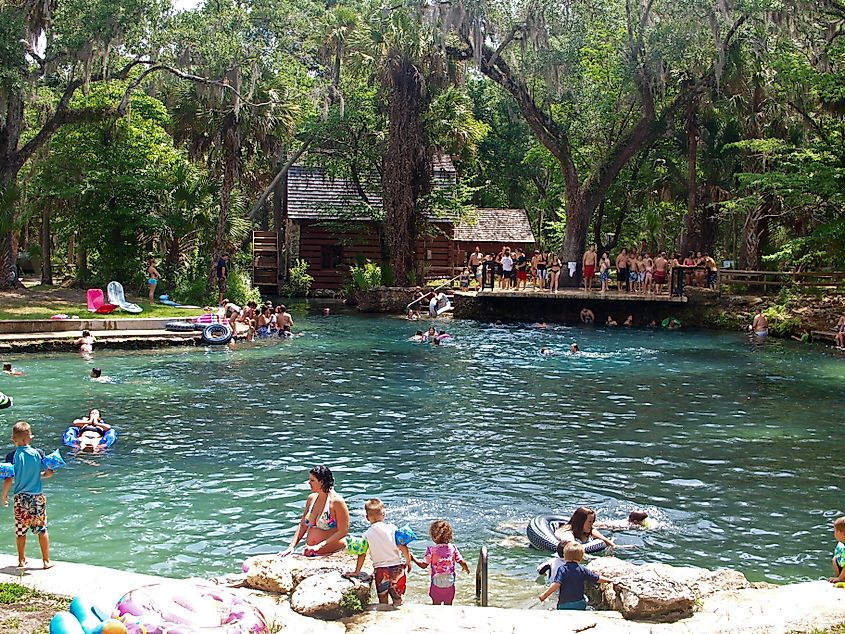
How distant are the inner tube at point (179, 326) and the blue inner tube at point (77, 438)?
13.1 metres

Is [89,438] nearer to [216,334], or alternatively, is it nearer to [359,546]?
[359,546]

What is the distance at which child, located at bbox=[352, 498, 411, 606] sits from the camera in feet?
28.1

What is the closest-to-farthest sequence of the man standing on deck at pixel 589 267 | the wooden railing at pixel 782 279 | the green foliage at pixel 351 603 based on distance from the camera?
the green foliage at pixel 351 603
the wooden railing at pixel 782 279
the man standing on deck at pixel 589 267

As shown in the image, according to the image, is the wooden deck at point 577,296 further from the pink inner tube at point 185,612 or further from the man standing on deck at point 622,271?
the pink inner tube at point 185,612

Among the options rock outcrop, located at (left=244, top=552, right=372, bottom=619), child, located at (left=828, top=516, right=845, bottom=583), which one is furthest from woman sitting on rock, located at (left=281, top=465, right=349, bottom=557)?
child, located at (left=828, top=516, right=845, bottom=583)

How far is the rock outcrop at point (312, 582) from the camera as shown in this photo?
802 centimetres

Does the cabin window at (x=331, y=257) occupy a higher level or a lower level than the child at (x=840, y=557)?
higher

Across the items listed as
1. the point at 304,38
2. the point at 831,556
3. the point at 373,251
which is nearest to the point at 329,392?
the point at 831,556

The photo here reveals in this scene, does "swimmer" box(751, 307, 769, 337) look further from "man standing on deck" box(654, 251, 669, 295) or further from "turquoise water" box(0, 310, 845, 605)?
"man standing on deck" box(654, 251, 669, 295)

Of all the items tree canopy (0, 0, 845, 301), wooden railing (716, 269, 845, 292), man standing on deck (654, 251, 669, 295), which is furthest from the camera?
man standing on deck (654, 251, 669, 295)

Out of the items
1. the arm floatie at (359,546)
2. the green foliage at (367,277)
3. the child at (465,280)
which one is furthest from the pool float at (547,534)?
the child at (465,280)

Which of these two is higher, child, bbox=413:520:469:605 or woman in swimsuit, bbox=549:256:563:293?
woman in swimsuit, bbox=549:256:563:293

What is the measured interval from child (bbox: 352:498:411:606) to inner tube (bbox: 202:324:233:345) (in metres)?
20.9

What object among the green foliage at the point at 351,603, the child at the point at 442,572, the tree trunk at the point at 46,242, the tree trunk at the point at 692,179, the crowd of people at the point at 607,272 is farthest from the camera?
the tree trunk at the point at 692,179
